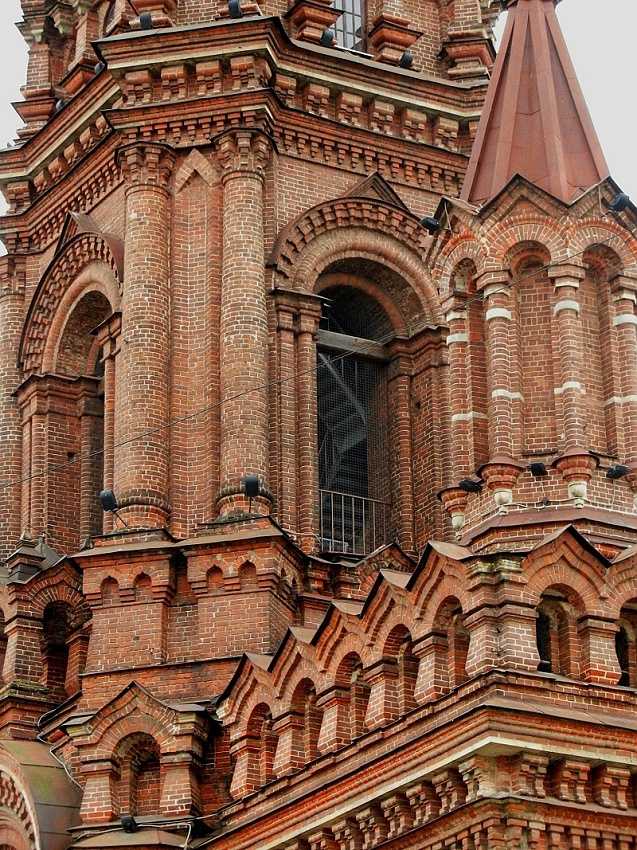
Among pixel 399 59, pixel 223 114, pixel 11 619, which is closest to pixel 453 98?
pixel 399 59

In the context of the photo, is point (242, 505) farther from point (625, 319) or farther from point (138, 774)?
point (625, 319)

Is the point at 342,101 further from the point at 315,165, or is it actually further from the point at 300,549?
the point at 300,549

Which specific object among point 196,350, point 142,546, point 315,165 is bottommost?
point 142,546

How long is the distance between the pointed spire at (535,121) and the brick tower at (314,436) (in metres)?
0.05

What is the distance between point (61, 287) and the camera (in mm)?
42500

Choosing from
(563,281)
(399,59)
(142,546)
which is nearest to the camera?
(563,281)

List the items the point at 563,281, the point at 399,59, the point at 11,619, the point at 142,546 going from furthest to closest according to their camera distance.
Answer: the point at 399,59 < the point at 11,619 < the point at 142,546 < the point at 563,281

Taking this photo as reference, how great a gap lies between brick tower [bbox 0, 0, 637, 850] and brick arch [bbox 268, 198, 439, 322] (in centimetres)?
4

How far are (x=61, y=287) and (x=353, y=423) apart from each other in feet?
15.5

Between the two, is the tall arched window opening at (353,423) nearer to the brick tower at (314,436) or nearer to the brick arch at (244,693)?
Result: the brick tower at (314,436)

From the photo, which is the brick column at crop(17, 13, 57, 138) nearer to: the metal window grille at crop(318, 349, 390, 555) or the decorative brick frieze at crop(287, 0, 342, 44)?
the decorative brick frieze at crop(287, 0, 342, 44)

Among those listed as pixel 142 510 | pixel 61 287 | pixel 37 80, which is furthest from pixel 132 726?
pixel 37 80

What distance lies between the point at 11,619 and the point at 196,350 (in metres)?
4.41

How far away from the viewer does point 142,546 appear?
123 feet
